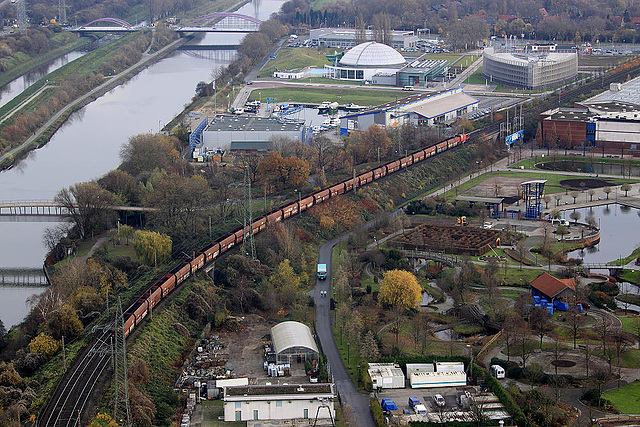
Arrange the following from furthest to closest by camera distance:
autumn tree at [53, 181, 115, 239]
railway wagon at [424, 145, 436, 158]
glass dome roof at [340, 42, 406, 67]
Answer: glass dome roof at [340, 42, 406, 67], railway wagon at [424, 145, 436, 158], autumn tree at [53, 181, 115, 239]

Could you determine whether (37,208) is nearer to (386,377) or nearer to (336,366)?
(336,366)

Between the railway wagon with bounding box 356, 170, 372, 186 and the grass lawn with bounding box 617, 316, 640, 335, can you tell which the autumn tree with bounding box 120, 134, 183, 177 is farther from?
the grass lawn with bounding box 617, 316, 640, 335

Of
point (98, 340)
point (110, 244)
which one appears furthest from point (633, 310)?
point (110, 244)

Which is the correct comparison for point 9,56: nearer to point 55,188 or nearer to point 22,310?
point 55,188

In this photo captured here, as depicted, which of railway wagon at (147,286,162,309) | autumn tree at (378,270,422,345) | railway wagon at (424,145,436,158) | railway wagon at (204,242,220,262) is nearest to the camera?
railway wagon at (147,286,162,309)

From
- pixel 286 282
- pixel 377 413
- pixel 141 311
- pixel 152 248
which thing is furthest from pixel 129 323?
pixel 152 248

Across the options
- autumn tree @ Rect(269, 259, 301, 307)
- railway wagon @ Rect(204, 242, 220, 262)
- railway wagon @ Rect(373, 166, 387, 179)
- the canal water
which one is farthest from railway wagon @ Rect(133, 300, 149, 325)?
the canal water

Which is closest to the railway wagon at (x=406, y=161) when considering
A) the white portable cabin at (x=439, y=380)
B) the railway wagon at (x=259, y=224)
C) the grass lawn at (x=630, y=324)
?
the railway wagon at (x=259, y=224)
